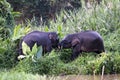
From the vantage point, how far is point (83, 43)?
9.15 meters

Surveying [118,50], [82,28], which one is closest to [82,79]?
[118,50]

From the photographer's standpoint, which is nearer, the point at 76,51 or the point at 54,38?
the point at 54,38

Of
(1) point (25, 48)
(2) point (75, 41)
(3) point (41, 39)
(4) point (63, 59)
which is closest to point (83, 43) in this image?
(2) point (75, 41)

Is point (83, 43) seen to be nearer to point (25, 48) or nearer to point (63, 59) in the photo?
point (63, 59)

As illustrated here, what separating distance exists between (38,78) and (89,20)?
492 centimetres

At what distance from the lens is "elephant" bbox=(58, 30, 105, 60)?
356 inches

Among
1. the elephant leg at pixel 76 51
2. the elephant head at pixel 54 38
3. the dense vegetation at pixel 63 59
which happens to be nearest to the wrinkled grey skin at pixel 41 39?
the elephant head at pixel 54 38

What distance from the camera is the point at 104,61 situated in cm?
870

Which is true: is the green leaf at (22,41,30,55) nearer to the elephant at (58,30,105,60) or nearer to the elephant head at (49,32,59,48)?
the elephant head at (49,32,59,48)

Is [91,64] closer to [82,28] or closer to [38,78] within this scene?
[38,78]

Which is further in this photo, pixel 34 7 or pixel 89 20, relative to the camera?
pixel 34 7

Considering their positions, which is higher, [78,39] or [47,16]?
[78,39]

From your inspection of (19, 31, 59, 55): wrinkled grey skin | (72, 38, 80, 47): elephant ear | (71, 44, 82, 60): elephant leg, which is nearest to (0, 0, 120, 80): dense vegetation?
(71, 44, 82, 60): elephant leg

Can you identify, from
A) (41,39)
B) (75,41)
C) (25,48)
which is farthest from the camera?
(75,41)
